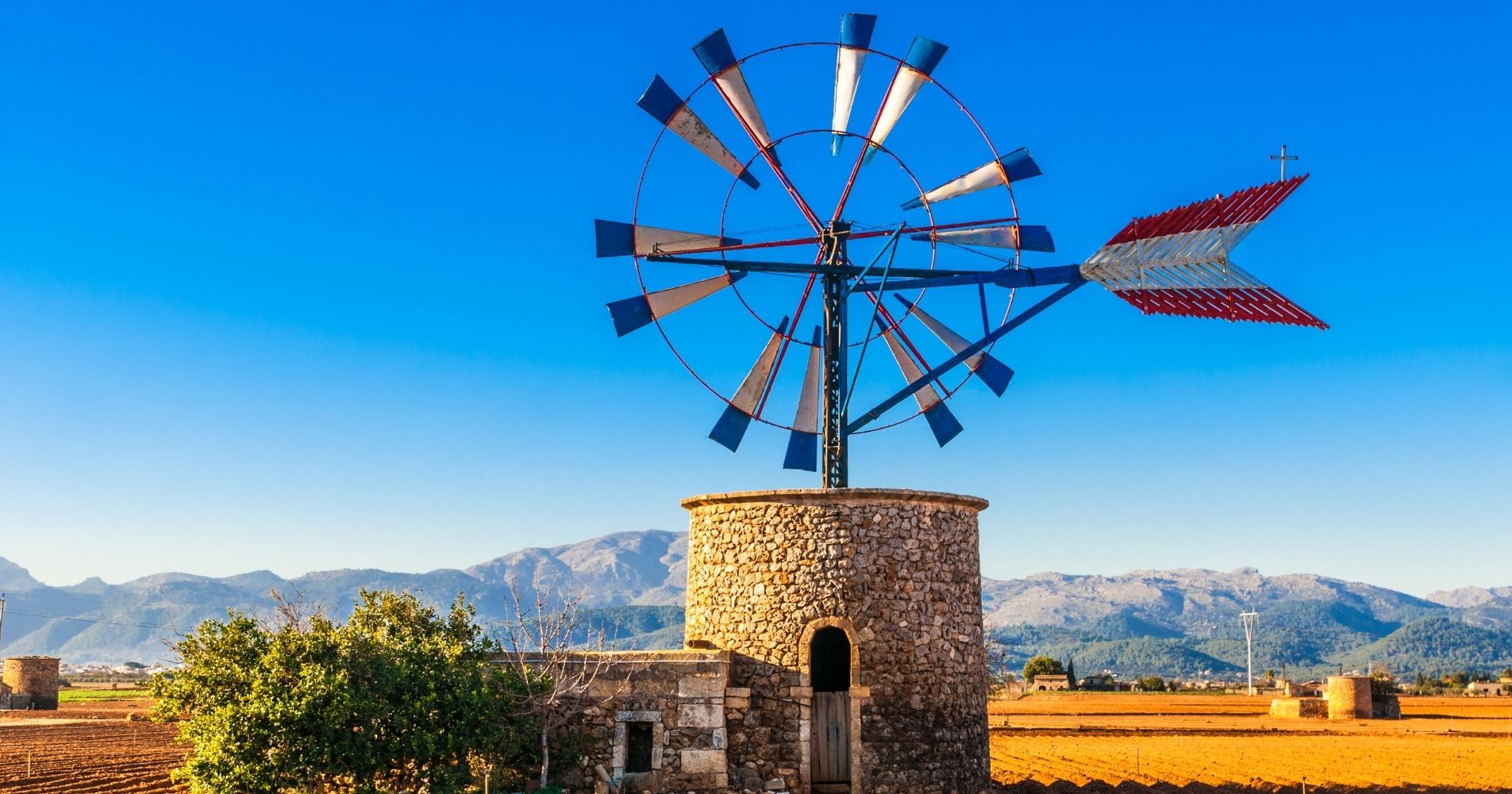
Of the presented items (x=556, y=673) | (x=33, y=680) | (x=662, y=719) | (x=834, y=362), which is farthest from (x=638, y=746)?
(x=33, y=680)

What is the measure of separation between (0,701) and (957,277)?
4757 centimetres

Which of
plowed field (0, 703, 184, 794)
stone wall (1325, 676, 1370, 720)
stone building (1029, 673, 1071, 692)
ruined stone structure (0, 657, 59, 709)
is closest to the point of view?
plowed field (0, 703, 184, 794)

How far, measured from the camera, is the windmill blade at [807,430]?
824 inches

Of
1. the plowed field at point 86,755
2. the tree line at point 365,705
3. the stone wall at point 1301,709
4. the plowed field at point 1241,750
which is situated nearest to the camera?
the tree line at point 365,705

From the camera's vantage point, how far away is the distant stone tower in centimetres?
1769

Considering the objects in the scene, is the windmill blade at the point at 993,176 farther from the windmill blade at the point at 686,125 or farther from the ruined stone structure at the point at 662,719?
the ruined stone structure at the point at 662,719

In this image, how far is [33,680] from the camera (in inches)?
2122

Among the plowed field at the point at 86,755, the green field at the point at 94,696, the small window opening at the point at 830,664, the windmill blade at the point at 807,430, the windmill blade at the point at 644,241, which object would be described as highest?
the windmill blade at the point at 644,241

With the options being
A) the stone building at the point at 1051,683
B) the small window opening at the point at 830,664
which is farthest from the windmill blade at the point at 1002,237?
the stone building at the point at 1051,683

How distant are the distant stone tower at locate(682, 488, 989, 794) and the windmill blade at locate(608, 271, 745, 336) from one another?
3022 mm

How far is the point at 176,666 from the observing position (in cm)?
1703

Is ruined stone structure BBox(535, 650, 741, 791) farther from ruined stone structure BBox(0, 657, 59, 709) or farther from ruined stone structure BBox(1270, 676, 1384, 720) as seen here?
ruined stone structure BBox(0, 657, 59, 709)

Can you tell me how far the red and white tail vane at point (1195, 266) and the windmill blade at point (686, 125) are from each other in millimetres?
5340

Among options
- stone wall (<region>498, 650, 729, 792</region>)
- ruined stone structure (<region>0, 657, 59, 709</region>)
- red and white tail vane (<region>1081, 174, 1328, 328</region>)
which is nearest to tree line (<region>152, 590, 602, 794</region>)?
stone wall (<region>498, 650, 729, 792</region>)
